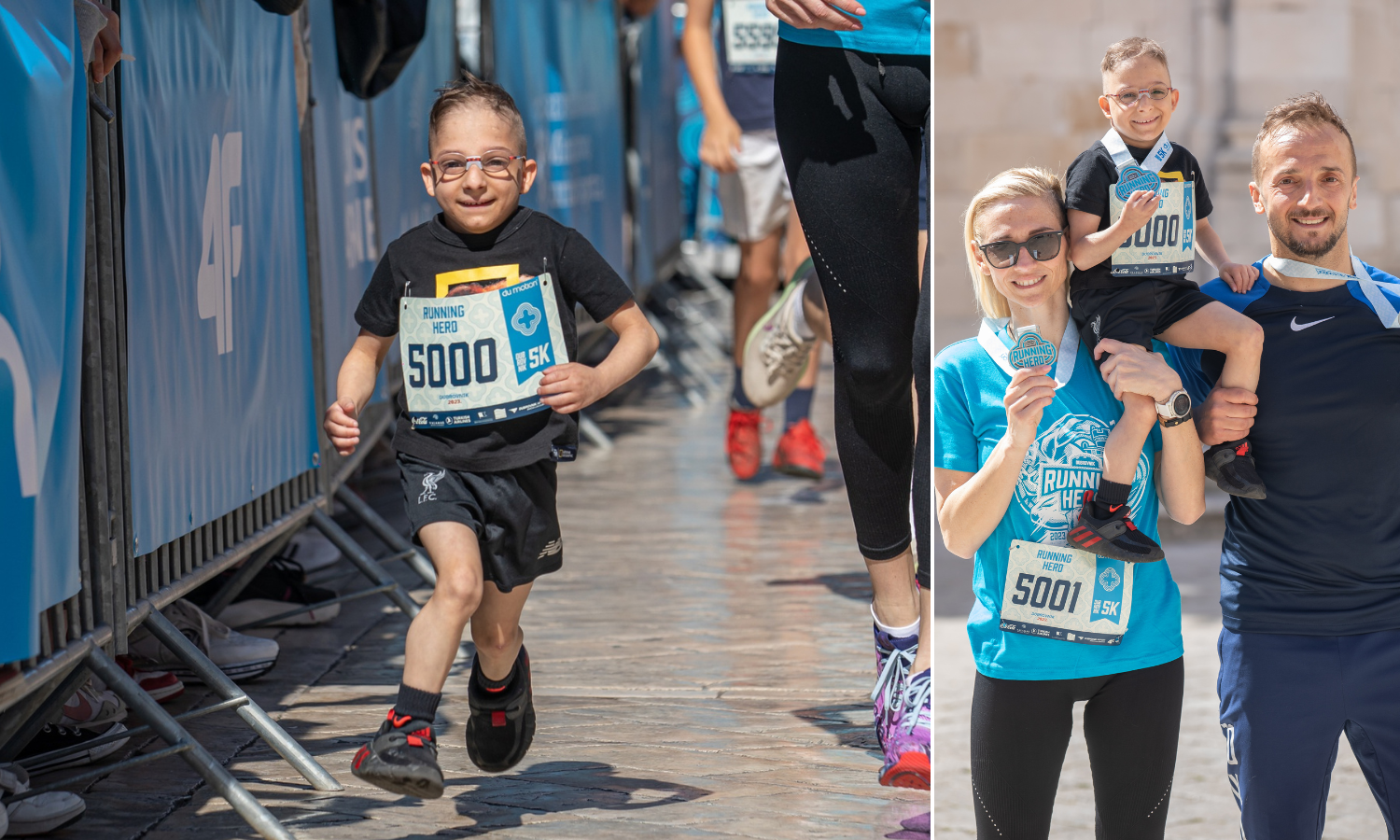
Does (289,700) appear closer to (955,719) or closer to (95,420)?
(95,420)

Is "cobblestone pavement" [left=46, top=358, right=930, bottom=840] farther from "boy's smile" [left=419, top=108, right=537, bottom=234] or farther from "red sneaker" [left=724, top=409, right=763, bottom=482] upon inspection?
"boy's smile" [left=419, top=108, right=537, bottom=234]

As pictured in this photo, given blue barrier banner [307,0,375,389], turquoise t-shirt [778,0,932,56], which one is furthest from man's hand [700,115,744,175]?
turquoise t-shirt [778,0,932,56]

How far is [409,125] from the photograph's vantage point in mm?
6934

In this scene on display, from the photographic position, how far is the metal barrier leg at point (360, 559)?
5.26 meters

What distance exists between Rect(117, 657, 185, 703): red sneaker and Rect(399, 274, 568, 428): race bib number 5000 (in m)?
1.61

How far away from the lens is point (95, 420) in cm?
343

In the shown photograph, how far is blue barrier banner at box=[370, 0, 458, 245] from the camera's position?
255 inches

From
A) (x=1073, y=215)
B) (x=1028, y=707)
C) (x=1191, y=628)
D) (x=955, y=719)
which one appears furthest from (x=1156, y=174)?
(x=1191, y=628)

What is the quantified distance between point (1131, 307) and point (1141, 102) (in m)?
0.33

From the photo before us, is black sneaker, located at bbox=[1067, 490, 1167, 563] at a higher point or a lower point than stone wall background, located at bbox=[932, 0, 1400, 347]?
lower

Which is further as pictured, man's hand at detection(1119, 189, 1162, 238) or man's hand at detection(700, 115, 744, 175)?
man's hand at detection(700, 115, 744, 175)

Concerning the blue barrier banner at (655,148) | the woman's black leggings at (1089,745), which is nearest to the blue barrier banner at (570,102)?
the blue barrier banner at (655,148)

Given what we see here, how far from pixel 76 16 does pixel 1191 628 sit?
6394 mm

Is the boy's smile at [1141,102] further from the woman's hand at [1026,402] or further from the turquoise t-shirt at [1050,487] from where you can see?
the woman's hand at [1026,402]
